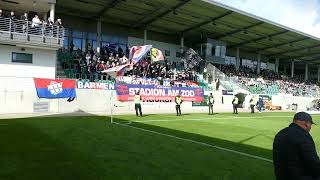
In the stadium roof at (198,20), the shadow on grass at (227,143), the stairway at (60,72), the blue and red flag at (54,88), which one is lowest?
the shadow on grass at (227,143)

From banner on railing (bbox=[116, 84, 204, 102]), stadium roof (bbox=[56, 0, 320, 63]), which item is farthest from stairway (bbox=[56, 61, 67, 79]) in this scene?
stadium roof (bbox=[56, 0, 320, 63])

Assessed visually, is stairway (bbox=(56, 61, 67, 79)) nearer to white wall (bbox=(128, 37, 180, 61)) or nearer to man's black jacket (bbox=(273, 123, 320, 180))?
white wall (bbox=(128, 37, 180, 61))

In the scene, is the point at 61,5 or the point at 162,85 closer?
the point at 162,85

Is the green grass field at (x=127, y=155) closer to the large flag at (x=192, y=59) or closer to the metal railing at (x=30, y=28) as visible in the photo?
the metal railing at (x=30, y=28)

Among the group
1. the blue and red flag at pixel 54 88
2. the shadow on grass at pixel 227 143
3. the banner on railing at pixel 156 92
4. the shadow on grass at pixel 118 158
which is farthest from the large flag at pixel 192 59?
the shadow on grass at pixel 118 158

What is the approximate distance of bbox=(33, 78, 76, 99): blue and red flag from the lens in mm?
28266

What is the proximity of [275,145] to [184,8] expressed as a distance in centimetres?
3807

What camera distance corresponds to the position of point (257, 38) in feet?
182

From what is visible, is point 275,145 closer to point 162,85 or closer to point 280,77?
point 162,85

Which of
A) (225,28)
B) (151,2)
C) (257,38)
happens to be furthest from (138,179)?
(257,38)

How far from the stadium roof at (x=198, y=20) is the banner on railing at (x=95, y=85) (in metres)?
10.6

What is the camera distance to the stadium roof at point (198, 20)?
40.8 metres

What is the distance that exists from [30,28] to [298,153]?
29791mm

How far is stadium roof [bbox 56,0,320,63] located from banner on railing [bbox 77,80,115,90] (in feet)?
34.6
